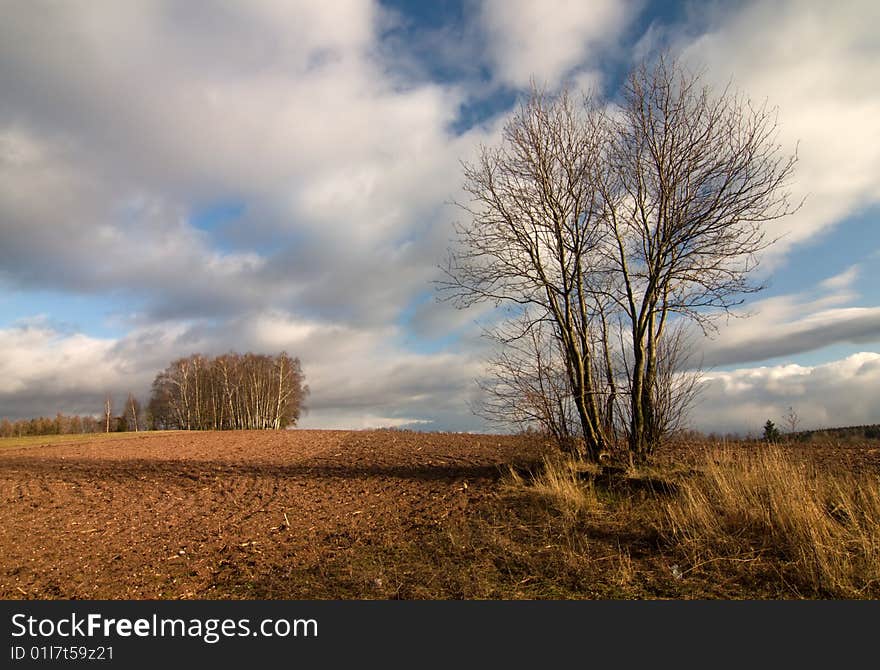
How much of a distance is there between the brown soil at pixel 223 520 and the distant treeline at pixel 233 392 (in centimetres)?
4124

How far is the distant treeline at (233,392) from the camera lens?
59312 mm

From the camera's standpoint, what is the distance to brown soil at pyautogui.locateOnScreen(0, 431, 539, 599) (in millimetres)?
6203

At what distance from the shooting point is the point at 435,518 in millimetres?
8367

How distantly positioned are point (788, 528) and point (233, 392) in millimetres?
62059

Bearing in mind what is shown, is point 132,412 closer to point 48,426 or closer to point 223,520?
point 48,426

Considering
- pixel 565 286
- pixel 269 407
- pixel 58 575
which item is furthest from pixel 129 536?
pixel 269 407

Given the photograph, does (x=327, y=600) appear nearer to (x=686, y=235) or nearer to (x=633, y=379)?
(x=633, y=379)

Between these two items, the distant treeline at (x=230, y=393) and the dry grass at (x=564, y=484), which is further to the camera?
the distant treeline at (x=230, y=393)

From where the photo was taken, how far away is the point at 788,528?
5.95 m

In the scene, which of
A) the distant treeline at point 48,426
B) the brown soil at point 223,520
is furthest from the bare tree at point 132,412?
the brown soil at point 223,520

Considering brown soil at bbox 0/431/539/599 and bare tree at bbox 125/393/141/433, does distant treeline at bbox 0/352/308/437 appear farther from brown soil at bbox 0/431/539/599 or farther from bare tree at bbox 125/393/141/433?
brown soil at bbox 0/431/539/599

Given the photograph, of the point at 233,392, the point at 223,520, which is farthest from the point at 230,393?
the point at 223,520

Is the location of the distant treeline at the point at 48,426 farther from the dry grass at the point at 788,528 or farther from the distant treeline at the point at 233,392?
the dry grass at the point at 788,528

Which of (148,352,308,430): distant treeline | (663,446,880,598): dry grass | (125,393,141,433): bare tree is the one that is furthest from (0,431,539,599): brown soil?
(125,393,141,433): bare tree
